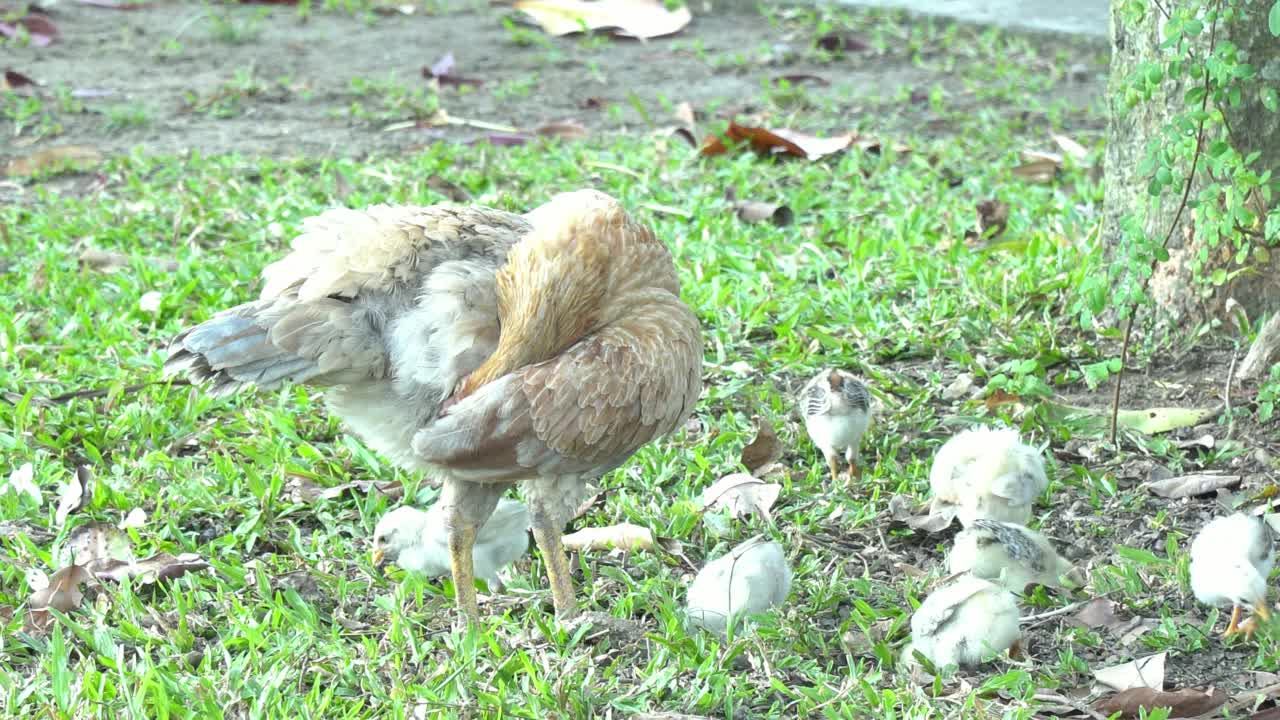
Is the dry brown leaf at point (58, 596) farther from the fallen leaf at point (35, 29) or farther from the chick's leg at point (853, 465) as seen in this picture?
the fallen leaf at point (35, 29)

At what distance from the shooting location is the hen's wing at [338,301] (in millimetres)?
3328

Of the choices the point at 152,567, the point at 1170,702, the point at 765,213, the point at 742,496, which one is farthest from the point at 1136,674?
the point at 765,213

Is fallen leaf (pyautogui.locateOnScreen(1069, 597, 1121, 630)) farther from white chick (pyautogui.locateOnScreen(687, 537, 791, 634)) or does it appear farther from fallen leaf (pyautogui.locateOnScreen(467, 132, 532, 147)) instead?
fallen leaf (pyautogui.locateOnScreen(467, 132, 532, 147))

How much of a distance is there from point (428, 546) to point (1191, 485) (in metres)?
2.15

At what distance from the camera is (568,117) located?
7.93 metres

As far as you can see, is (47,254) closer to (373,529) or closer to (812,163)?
(373,529)

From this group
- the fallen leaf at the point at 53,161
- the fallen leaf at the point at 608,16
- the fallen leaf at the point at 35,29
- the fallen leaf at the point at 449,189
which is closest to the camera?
the fallen leaf at the point at 449,189

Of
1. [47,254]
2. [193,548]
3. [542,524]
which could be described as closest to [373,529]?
[193,548]

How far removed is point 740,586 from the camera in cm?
360

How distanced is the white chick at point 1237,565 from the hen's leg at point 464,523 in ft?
5.56

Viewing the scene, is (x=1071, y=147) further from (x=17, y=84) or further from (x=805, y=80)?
(x=17, y=84)

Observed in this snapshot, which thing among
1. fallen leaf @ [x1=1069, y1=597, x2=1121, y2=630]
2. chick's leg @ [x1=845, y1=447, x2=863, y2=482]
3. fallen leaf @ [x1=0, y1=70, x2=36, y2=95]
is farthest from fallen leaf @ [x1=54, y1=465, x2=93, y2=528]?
fallen leaf @ [x1=0, y1=70, x2=36, y2=95]

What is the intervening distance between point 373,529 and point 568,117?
4.11m

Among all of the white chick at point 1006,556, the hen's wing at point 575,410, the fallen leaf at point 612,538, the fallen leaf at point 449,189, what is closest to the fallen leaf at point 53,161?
the fallen leaf at point 449,189
